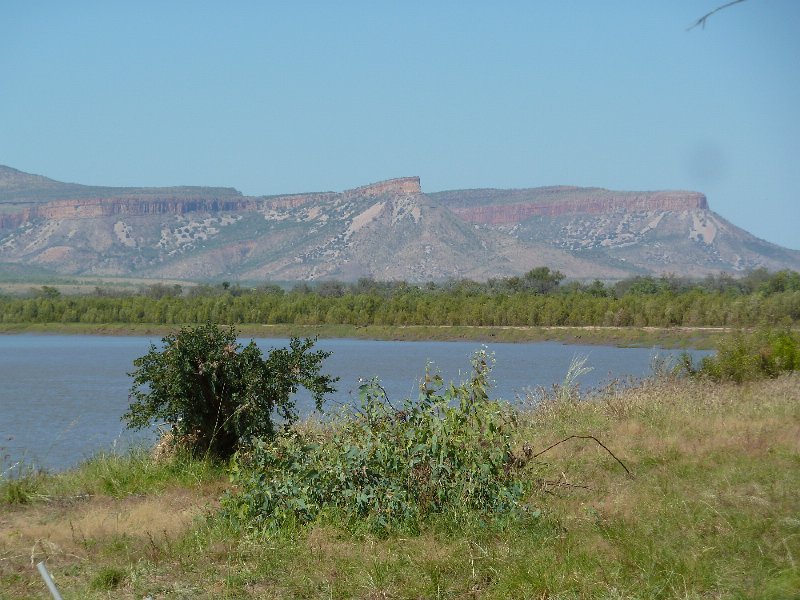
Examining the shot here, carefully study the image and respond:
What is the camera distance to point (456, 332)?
84000mm

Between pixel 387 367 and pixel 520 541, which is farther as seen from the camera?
pixel 387 367

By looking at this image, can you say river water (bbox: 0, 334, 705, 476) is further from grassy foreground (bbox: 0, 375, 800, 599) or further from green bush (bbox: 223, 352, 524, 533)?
grassy foreground (bbox: 0, 375, 800, 599)

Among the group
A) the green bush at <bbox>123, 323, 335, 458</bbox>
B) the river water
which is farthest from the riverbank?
the green bush at <bbox>123, 323, 335, 458</bbox>

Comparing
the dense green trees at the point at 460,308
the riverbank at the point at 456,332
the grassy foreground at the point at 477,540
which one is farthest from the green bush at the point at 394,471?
the dense green trees at the point at 460,308

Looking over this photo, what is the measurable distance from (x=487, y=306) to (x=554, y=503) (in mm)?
79590

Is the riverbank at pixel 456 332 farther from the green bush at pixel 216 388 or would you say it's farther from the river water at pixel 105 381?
the green bush at pixel 216 388

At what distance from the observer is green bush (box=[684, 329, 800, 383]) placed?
2145 centimetres

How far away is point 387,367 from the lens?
4888 centimetres

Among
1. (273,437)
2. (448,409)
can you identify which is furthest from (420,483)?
(273,437)

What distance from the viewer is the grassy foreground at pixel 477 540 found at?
671 cm

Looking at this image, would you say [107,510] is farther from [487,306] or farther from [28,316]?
[28,316]

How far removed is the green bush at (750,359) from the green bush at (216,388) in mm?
11655

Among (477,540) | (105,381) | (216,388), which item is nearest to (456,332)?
(105,381)

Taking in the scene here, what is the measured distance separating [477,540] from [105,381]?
36.1 metres
